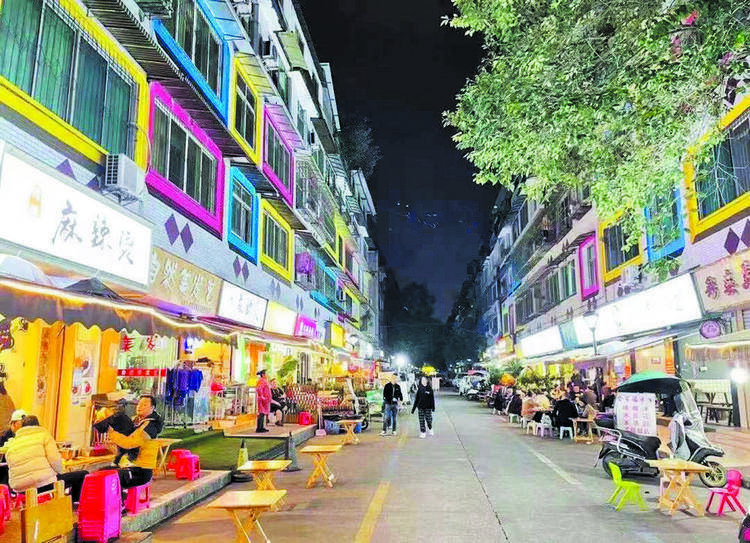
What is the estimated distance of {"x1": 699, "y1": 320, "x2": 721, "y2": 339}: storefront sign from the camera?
1355cm

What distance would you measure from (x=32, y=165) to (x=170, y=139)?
653 centimetres

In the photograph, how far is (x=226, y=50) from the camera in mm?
15711

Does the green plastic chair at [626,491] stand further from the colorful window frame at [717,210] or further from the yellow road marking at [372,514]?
the colorful window frame at [717,210]

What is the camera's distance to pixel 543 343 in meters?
30.8

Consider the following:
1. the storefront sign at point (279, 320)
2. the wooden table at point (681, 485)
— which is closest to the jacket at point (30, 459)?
the wooden table at point (681, 485)

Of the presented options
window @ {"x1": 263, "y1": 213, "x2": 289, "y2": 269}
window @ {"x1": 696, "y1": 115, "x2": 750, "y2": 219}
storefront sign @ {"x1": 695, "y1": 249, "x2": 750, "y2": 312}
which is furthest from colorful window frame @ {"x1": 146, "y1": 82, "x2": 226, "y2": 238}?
storefront sign @ {"x1": 695, "y1": 249, "x2": 750, "y2": 312}

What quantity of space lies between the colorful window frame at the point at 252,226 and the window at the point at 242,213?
4.3 inches

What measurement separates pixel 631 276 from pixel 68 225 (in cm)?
1709

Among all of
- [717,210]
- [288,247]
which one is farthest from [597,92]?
[288,247]

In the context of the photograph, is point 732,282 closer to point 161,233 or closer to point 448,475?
point 448,475

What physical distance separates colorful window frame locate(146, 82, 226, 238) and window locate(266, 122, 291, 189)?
14.8 ft

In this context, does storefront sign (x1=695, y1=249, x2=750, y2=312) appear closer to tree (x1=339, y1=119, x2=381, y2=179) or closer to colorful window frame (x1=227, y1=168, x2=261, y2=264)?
colorful window frame (x1=227, y1=168, x2=261, y2=264)

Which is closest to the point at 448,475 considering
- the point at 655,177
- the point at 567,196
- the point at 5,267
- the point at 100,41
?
the point at 655,177

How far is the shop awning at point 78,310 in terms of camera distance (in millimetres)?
5523
